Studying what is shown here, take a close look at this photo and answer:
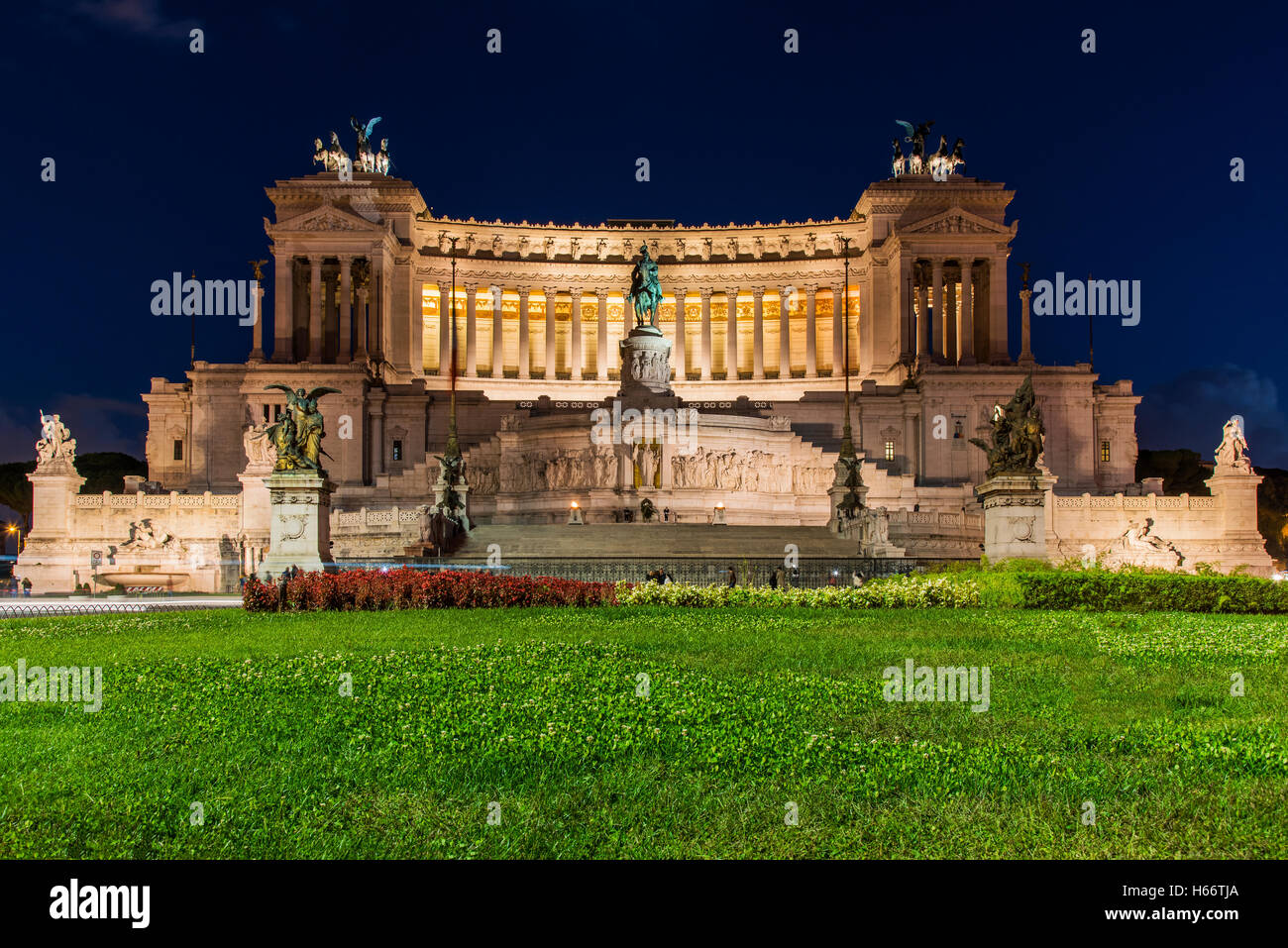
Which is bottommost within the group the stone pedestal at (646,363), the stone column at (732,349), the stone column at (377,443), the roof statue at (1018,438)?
the roof statue at (1018,438)

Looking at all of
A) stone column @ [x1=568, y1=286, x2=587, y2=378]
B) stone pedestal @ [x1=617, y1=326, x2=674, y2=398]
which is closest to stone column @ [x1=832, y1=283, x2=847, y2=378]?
stone column @ [x1=568, y1=286, x2=587, y2=378]

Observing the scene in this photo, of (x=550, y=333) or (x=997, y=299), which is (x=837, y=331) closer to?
(x=997, y=299)

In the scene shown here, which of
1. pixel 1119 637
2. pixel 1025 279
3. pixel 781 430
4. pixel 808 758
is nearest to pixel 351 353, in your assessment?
pixel 781 430

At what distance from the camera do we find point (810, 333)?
89.8 m

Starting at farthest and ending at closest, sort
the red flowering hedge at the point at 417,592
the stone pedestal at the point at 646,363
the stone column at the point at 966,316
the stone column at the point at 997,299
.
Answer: the stone column at the point at 997,299 → the stone column at the point at 966,316 → the stone pedestal at the point at 646,363 → the red flowering hedge at the point at 417,592

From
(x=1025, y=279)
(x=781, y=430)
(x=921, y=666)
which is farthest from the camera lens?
(x=1025, y=279)

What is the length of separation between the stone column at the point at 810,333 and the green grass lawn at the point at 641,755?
7468cm

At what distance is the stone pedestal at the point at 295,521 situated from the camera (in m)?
30.3

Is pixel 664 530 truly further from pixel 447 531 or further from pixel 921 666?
pixel 921 666

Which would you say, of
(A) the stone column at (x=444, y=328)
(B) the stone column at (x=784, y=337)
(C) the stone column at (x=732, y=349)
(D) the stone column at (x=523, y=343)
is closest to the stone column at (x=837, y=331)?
(B) the stone column at (x=784, y=337)

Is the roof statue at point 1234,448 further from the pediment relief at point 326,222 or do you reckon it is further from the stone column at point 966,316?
the pediment relief at point 326,222

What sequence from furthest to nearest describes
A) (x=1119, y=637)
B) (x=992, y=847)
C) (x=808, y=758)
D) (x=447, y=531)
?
(x=447, y=531) < (x=1119, y=637) < (x=808, y=758) < (x=992, y=847)
